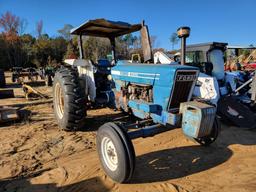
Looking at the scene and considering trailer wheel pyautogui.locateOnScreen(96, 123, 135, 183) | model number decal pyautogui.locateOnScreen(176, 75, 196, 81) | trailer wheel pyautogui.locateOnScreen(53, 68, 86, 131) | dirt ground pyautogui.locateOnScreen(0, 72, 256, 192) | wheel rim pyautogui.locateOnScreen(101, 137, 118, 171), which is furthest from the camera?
trailer wheel pyautogui.locateOnScreen(53, 68, 86, 131)

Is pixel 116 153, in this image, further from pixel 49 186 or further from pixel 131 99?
pixel 131 99

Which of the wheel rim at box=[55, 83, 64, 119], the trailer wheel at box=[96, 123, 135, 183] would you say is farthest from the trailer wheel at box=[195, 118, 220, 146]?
the wheel rim at box=[55, 83, 64, 119]

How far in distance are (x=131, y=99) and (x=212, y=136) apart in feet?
4.90

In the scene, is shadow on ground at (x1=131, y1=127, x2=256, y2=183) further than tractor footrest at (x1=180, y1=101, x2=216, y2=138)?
Yes

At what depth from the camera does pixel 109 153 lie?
3.18 meters

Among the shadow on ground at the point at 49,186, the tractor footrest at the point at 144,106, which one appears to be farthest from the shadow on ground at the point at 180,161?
the tractor footrest at the point at 144,106

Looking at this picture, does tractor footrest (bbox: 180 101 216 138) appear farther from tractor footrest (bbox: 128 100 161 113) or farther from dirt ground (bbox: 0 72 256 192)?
dirt ground (bbox: 0 72 256 192)

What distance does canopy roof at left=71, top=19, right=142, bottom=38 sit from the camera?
4773 mm

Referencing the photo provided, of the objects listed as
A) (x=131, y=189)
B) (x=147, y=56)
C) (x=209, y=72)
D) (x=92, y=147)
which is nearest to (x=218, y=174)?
(x=131, y=189)

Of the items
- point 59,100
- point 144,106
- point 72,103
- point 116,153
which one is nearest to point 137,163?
point 116,153

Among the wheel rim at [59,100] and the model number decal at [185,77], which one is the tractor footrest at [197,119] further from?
the wheel rim at [59,100]

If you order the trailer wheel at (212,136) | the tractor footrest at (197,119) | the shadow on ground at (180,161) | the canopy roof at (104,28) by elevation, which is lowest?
the shadow on ground at (180,161)

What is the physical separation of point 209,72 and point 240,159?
561cm

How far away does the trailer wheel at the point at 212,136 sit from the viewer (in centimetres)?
385
